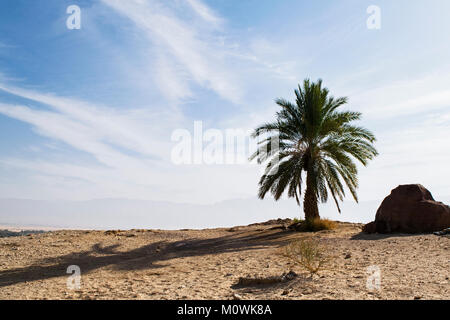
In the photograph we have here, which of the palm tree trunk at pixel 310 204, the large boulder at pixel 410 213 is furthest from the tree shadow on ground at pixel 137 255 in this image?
the large boulder at pixel 410 213

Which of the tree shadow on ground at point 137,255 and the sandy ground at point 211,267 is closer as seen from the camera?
the sandy ground at point 211,267

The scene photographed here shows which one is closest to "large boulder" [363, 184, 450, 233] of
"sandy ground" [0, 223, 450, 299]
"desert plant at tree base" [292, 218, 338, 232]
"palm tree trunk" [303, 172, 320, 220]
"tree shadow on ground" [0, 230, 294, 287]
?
"sandy ground" [0, 223, 450, 299]

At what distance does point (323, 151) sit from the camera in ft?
47.1

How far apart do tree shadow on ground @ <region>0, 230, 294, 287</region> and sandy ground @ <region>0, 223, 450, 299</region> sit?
0.03 meters

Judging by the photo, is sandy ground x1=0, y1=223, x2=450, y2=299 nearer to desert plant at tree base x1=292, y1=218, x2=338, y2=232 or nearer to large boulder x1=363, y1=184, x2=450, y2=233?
desert plant at tree base x1=292, y1=218, x2=338, y2=232

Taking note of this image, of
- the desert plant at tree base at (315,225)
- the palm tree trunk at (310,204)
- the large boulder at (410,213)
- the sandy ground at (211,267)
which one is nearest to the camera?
the sandy ground at (211,267)

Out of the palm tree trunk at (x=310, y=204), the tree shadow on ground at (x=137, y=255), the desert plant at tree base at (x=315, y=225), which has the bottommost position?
the tree shadow on ground at (x=137, y=255)

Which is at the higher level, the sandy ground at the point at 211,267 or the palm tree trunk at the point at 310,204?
the palm tree trunk at the point at 310,204

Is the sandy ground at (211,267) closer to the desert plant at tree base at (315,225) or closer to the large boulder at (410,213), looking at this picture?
the desert plant at tree base at (315,225)

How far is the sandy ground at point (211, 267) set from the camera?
5.10 meters

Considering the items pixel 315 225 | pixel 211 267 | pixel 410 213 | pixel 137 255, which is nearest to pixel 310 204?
pixel 315 225

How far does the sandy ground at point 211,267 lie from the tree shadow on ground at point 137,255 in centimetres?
3

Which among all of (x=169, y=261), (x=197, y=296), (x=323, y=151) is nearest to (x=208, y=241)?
(x=169, y=261)

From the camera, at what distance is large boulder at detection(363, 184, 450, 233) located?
11.3 meters
